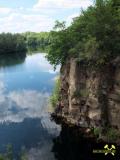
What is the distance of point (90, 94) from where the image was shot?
135 ft

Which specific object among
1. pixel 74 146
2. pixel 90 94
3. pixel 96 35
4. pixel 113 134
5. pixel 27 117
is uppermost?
pixel 96 35

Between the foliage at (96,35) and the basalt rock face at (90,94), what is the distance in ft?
4.61

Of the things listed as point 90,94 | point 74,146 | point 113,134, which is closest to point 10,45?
point 90,94

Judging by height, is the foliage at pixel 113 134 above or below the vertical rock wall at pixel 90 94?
below

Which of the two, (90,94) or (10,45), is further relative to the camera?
(10,45)

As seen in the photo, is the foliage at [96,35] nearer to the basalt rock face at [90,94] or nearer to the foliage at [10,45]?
the basalt rock face at [90,94]

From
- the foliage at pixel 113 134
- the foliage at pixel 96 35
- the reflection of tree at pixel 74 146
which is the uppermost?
the foliage at pixel 96 35

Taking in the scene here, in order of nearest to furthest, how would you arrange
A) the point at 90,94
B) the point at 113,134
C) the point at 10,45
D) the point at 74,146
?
the point at 113,134 < the point at 74,146 < the point at 90,94 < the point at 10,45

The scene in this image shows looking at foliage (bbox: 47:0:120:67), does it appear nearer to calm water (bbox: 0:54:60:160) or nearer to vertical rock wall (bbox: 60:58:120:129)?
vertical rock wall (bbox: 60:58:120:129)

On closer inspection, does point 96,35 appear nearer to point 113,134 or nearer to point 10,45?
point 113,134

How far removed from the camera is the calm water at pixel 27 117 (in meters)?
38.3

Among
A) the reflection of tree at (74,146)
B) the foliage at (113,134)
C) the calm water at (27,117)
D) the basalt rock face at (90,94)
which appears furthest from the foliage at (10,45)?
the foliage at (113,134)

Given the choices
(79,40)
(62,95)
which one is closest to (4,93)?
(62,95)

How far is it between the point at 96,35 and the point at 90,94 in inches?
277
